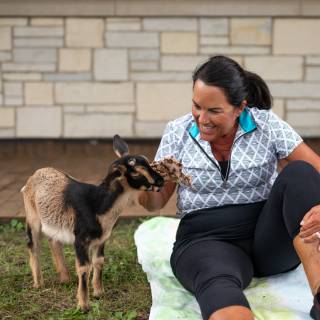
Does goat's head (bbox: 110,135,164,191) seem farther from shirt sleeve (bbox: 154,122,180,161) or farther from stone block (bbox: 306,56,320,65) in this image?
stone block (bbox: 306,56,320,65)

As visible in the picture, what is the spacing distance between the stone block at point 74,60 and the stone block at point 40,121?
54cm

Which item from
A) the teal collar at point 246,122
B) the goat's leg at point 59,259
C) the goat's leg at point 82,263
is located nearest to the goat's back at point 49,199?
the goat's leg at point 82,263

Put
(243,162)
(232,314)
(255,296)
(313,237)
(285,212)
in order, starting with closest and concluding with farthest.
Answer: (232,314), (313,237), (285,212), (243,162), (255,296)

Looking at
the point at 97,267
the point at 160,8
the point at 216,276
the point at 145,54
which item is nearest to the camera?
the point at 216,276

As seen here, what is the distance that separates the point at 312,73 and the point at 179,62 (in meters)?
1.70

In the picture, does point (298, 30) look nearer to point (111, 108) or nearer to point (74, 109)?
point (111, 108)

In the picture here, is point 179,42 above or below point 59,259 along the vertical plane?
above

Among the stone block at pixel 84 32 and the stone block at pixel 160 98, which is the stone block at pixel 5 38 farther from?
the stone block at pixel 160 98

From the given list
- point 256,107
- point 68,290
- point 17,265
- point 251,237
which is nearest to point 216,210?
point 251,237

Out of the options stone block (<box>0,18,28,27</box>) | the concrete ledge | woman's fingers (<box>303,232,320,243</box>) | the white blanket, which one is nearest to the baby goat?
the white blanket

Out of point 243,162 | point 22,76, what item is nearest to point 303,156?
point 243,162

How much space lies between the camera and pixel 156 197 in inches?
127

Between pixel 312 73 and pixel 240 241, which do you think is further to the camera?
pixel 312 73

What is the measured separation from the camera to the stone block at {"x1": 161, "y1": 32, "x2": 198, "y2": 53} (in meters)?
7.58
